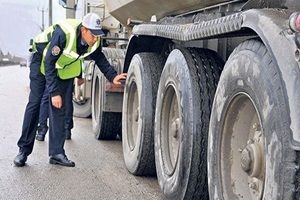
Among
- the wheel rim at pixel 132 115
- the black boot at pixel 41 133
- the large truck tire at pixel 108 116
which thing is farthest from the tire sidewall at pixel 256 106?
the black boot at pixel 41 133

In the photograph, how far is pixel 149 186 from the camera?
16.7 ft

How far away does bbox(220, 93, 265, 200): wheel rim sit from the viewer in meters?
2.94

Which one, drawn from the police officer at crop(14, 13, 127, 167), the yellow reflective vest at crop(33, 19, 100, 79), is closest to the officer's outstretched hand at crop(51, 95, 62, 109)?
the police officer at crop(14, 13, 127, 167)

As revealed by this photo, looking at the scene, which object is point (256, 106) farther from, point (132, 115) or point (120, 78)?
point (120, 78)

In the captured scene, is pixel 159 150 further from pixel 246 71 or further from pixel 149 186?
pixel 246 71

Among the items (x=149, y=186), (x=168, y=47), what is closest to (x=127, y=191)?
(x=149, y=186)

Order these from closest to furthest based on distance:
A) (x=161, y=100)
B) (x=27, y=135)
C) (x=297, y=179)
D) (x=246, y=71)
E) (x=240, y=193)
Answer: (x=297, y=179), (x=246, y=71), (x=240, y=193), (x=161, y=100), (x=27, y=135)

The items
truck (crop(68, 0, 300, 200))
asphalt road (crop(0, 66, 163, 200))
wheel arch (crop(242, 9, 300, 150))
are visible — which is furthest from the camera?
asphalt road (crop(0, 66, 163, 200))

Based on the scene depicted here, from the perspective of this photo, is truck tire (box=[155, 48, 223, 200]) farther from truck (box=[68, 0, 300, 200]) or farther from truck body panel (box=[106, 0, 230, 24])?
truck body panel (box=[106, 0, 230, 24])

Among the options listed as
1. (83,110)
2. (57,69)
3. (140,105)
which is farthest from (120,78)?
(83,110)

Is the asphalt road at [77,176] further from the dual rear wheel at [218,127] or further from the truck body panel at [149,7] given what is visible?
the truck body panel at [149,7]

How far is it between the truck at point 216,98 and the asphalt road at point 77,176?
0.27m

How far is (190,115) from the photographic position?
3.87 m

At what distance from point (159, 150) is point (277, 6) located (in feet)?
6.52
